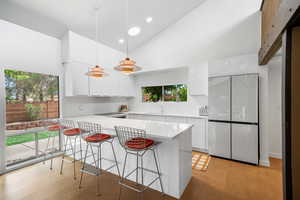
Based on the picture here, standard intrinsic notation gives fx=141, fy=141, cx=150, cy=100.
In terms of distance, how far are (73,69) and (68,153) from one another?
1966 millimetres

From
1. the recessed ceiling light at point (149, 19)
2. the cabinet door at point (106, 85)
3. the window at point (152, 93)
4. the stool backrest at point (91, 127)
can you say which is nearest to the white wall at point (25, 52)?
the cabinet door at point (106, 85)

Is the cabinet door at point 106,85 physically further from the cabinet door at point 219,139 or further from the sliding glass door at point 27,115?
the cabinet door at point 219,139

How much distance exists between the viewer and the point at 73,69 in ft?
10.5

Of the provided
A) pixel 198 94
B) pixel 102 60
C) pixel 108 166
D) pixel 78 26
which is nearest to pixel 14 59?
pixel 78 26

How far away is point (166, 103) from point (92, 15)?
3.02m

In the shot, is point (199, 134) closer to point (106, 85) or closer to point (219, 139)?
point (219, 139)

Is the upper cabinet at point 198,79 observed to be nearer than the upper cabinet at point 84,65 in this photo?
No

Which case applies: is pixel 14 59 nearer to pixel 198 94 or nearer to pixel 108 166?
pixel 108 166

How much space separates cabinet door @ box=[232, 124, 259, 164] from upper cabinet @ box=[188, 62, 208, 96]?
1.12 m

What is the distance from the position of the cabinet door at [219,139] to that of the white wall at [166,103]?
85 cm

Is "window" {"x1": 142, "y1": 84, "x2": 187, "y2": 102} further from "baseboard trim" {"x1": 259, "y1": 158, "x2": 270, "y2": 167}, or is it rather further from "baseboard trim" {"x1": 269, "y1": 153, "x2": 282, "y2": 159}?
"baseboard trim" {"x1": 269, "y1": 153, "x2": 282, "y2": 159}

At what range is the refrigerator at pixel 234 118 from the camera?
2.82 metres

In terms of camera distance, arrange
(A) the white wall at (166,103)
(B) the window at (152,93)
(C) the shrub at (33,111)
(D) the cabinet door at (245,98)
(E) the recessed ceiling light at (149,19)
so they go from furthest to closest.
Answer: (B) the window at (152,93) < (A) the white wall at (166,103) < (E) the recessed ceiling light at (149,19) < (C) the shrub at (33,111) < (D) the cabinet door at (245,98)

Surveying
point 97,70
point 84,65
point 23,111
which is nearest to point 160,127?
point 97,70
